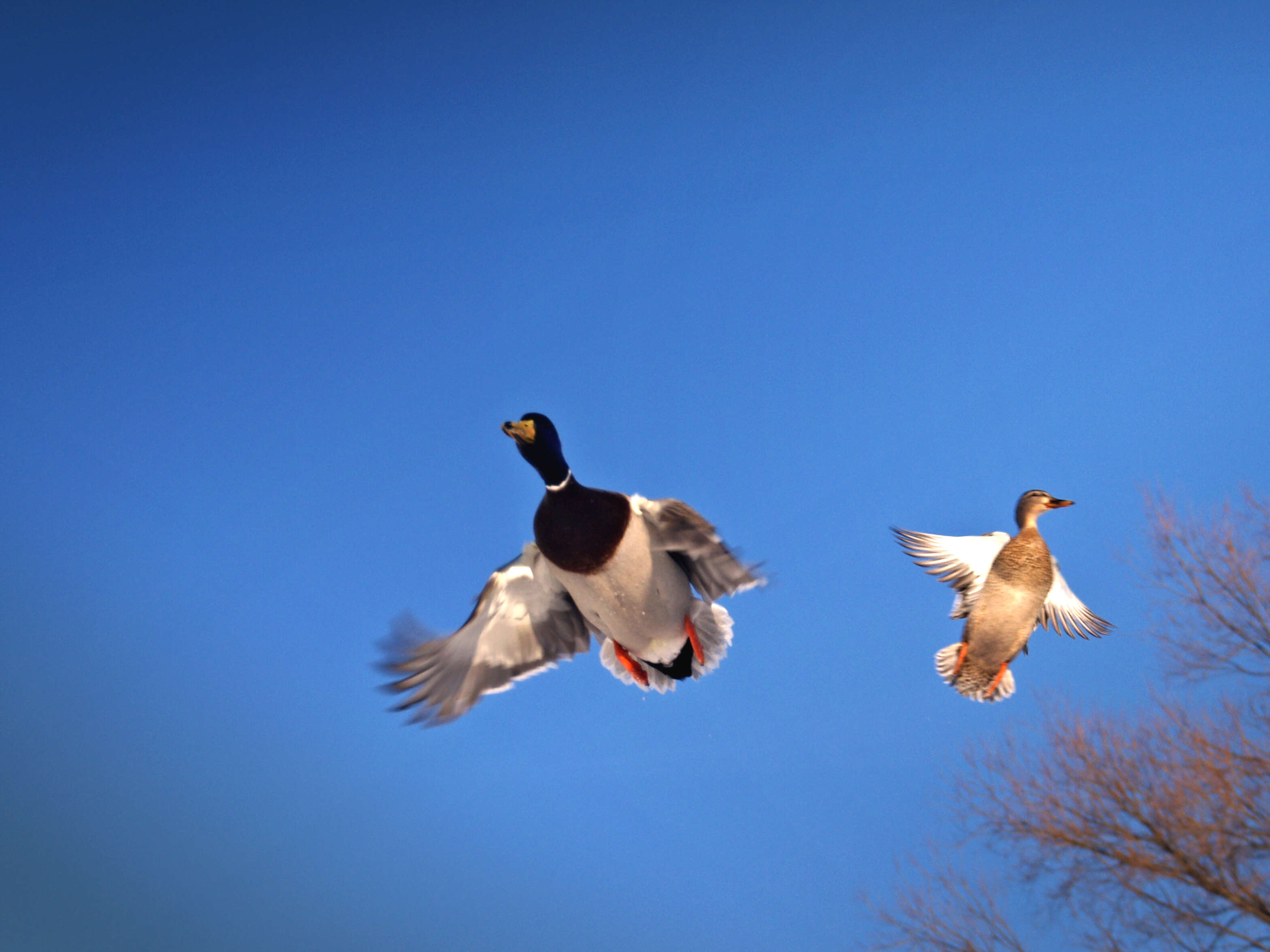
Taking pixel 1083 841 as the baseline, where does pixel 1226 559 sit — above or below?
above

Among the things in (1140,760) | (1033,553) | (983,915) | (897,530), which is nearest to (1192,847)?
(1140,760)

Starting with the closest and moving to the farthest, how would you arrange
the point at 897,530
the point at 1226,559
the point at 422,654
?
the point at 422,654 → the point at 1226,559 → the point at 897,530

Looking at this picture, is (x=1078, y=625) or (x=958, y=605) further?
(x=1078, y=625)

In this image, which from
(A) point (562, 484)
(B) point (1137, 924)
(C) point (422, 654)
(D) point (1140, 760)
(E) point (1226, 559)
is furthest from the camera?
(E) point (1226, 559)

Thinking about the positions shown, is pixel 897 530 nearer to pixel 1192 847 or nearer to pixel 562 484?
pixel 1192 847

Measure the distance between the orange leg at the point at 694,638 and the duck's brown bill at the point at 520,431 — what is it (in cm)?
163

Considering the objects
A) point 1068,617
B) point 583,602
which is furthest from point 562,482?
point 1068,617

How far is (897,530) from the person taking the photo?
27.6 ft

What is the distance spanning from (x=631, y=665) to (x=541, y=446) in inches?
75.1

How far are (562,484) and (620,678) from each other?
1821 mm

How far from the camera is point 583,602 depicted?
595 cm

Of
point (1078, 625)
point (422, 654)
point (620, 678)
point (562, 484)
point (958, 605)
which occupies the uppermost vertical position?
point (1078, 625)

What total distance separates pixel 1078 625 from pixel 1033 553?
173 centimetres

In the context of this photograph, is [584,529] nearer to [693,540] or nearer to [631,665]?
[693,540]
